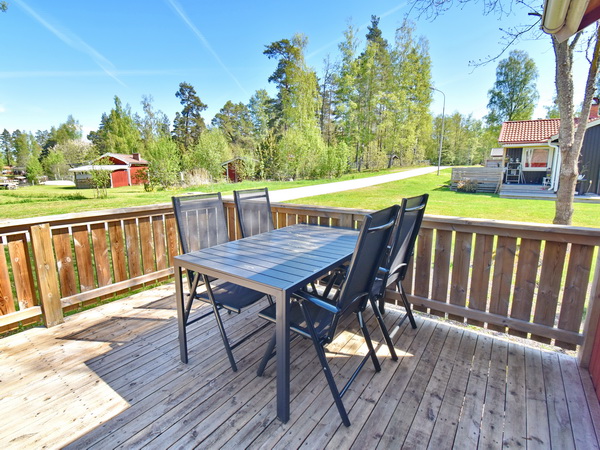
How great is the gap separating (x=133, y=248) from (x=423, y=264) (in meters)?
2.94

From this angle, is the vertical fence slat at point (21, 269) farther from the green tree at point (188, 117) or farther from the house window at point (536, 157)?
the green tree at point (188, 117)

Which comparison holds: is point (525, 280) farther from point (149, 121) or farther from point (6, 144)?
point (6, 144)

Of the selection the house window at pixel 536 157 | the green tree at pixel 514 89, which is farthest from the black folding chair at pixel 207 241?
the green tree at pixel 514 89

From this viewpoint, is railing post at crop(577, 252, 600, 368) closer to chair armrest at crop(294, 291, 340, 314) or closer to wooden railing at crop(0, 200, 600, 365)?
wooden railing at crop(0, 200, 600, 365)

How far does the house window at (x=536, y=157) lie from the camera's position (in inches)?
594

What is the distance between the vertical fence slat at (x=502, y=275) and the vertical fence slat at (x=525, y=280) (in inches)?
1.9

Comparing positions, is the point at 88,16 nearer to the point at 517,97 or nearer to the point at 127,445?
the point at 127,445

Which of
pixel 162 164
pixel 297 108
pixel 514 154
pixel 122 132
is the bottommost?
pixel 162 164

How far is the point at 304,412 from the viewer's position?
1585 mm

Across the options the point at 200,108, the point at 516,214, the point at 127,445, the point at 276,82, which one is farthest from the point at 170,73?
the point at 127,445

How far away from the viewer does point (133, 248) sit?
10.4 feet

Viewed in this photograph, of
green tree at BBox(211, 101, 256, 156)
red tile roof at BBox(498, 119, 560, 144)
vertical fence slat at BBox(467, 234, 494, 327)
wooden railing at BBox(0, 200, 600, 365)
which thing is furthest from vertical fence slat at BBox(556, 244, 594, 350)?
green tree at BBox(211, 101, 256, 156)

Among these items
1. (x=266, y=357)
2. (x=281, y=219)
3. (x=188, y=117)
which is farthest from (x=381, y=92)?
(x=266, y=357)

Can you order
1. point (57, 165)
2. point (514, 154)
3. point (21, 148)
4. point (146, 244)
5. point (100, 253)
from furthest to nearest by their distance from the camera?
point (21, 148)
point (57, 165)
point (514, 154)
point (146, 244)
point (100, 253)
